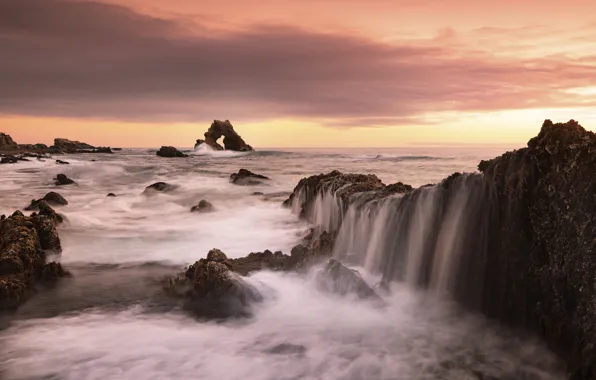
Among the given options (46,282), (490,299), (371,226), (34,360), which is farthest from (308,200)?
(34,360)

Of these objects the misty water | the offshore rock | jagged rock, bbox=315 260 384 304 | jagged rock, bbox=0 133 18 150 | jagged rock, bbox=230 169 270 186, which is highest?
jagged rock, bbox=0 133 18 150

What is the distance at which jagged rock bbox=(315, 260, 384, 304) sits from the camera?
25.7 feet

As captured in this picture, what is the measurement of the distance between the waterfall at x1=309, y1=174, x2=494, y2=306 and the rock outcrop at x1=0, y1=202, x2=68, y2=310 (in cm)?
592

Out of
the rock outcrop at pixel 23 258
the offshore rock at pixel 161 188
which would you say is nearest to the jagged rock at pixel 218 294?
the rock outcrop at pixel 23 258

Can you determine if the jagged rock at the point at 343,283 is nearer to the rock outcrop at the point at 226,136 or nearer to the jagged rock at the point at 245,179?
the jagged rock at the point at 245,179

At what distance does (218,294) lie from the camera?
7773mm

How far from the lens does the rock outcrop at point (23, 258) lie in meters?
7.75

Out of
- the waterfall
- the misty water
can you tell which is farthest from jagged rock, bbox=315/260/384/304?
the waterfall

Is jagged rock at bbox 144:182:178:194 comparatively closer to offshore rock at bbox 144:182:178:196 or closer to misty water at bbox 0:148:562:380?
offshore rock at bbox 144:182:178:196

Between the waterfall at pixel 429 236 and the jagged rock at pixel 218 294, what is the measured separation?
8.32 feet

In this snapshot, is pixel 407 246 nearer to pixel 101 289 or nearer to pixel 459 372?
pixel 459 372

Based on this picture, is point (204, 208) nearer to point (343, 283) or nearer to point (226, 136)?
point (343, 283)

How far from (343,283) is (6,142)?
317ft

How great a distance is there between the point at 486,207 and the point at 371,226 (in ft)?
10.5
